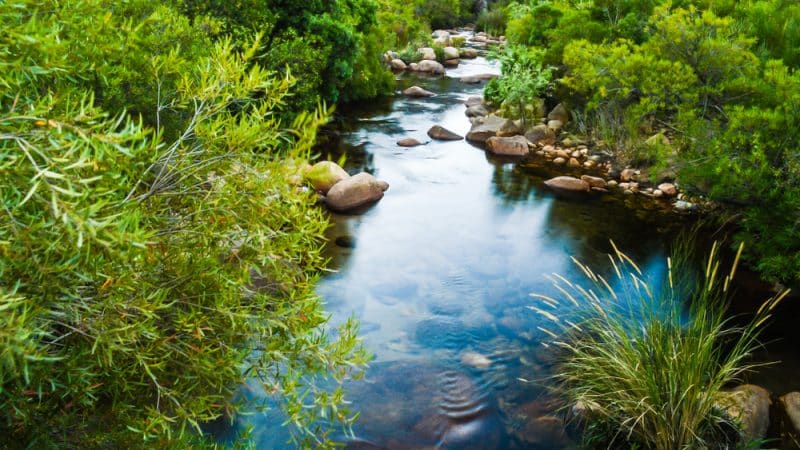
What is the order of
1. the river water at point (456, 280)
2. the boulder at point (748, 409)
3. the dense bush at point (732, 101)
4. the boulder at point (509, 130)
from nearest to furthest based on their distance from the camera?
the boulder at point (748, 409) → the river water at point (456, 280) → the dense bush at point (732, 101) → the boulder at point (509, 130)

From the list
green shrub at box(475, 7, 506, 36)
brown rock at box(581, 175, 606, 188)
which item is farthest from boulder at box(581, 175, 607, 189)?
green shrub at box(475, 7, 506, 36)

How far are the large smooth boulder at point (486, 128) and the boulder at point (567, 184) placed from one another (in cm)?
350

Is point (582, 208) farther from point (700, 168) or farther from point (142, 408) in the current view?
point (142, 408)

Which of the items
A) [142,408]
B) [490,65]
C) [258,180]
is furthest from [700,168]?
[490,65]

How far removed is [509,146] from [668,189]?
4.17m

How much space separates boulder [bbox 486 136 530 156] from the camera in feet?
48.5

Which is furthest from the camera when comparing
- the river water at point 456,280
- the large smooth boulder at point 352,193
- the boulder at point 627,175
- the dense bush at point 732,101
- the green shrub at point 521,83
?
the green shrub at point 521,83

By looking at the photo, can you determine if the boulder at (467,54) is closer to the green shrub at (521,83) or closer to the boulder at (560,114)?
the green shrub at (521,83)

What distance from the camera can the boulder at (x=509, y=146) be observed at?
1479cm

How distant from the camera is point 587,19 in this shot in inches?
633

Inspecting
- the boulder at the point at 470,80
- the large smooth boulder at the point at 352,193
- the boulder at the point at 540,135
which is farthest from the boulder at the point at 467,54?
the large smooth boulder at the point at 352,193

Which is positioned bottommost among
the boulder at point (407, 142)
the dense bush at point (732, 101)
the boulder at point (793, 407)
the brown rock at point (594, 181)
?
the boulder at point (407, 142)

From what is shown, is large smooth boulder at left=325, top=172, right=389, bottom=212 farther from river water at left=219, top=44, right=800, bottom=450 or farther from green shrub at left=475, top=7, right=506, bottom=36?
green shrub at left=475, top=7, right=506, bottom=36

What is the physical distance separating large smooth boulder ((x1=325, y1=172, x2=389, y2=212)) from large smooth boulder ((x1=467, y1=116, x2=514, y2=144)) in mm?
5217
